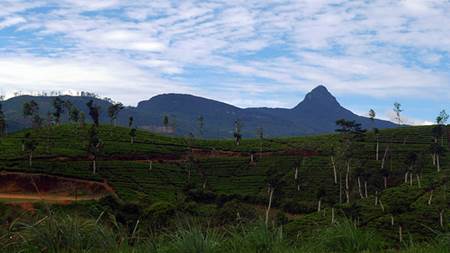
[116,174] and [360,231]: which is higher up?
[360,231]

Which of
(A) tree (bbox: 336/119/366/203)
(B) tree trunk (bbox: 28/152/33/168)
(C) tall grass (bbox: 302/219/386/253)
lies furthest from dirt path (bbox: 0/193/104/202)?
(C) tall grass (bbox: 302/219/386/253)

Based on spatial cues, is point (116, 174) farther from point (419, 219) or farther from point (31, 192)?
point (419, 219)

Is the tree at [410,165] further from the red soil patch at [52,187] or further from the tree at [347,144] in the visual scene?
the red soil patch at [52,187]

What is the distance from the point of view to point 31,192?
79000mm

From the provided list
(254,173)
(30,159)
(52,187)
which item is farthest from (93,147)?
(254,173)

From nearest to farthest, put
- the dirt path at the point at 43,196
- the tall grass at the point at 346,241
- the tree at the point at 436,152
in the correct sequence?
the tall grass at the point at 346,241 < the dirt path at the point at 43,196 < the tree at the point at 436,152

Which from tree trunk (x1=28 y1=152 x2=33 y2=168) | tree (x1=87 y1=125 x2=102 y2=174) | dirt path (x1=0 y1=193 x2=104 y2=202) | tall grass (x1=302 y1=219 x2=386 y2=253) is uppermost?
tall grass (x1=302 y1=219 x2=386 y2=253)

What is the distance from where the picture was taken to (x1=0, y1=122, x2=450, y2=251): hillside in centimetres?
7312

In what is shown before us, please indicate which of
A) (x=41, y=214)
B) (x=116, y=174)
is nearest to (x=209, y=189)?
(x=116, y=174)

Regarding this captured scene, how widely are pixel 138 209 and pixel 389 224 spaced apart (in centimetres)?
3289

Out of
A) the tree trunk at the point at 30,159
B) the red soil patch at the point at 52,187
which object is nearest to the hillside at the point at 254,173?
the tree trunk at the point at 30,159

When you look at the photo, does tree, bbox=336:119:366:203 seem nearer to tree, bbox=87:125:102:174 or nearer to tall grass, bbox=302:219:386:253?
tree, bbox=87:125:102:174

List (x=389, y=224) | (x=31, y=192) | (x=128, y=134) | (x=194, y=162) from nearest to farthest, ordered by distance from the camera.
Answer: (x=389, y=224)
(x=31, y=192)
(x=194, y=162)
(x=128, y=134)

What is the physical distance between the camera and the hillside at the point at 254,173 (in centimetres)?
7312
